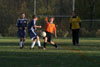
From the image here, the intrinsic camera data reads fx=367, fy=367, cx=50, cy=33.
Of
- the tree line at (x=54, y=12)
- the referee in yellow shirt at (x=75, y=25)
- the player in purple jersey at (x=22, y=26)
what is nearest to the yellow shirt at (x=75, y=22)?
the referee in yellow shirt at (x=75, y=25)

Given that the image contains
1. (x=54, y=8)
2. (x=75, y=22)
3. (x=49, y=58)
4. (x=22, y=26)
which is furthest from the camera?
(x=54, y=8)

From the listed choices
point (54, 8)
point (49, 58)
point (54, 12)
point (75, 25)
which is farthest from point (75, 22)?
point (54, 8)

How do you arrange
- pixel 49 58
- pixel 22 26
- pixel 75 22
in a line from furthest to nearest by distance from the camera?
pixel 75 22, pixel 22 26, pixel 49 58

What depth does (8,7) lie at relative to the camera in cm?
4012

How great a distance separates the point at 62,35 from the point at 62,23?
52.1 inches

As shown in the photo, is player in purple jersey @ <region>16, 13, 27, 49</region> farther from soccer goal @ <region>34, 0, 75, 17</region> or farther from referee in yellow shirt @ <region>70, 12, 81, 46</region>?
soccer goal @ <region>34, 0, 75, 17</region>

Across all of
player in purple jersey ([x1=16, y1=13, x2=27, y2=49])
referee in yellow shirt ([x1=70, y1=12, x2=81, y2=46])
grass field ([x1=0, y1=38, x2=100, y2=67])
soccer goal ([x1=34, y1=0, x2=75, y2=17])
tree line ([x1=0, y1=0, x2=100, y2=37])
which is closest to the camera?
grass field ([x1=0, y1=38, x2=100, y2=67])

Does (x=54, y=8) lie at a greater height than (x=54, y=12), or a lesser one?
greater

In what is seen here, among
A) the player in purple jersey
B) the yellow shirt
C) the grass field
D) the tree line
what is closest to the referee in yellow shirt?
the yellow shirt

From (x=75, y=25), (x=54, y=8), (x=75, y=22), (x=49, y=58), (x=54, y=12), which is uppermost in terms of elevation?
(x=54, y=8)

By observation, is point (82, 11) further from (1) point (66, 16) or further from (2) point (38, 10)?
(2) point (38, 10)

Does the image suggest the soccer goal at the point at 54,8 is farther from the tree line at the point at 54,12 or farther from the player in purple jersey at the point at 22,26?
the player in purple jersey at the point at 22,26

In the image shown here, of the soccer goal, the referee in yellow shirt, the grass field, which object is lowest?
the grass field

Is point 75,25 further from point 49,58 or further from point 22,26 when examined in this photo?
point 49,58
